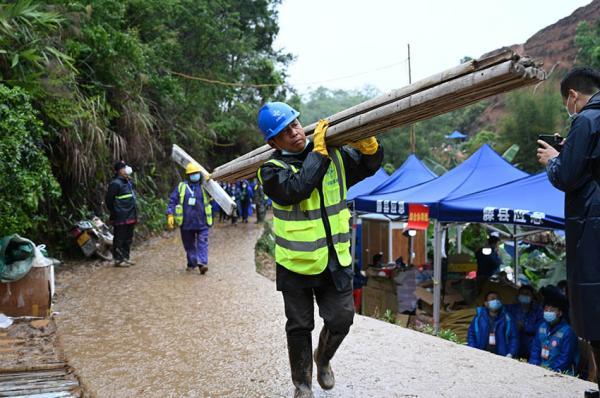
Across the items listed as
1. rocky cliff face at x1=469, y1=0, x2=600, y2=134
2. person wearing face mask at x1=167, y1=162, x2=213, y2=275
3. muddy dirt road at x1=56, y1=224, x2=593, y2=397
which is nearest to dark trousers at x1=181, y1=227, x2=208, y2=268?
person wearing face mask at x1=167, y1=162, x2=213, y2=275

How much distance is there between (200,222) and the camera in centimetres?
937

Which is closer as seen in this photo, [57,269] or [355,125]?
[355,125]

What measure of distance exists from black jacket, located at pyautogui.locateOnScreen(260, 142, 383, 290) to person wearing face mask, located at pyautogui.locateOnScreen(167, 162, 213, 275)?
5.92m

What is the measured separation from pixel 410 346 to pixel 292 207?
7.28ft

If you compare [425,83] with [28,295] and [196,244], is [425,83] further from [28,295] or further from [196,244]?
[196,244]

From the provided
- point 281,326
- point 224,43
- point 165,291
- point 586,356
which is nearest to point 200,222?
point 165,291

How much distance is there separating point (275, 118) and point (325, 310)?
1203mm

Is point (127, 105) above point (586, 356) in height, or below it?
above

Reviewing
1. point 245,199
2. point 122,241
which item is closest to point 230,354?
point 122,241

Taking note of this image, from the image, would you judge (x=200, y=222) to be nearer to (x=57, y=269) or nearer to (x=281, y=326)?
(x=57, y=269)

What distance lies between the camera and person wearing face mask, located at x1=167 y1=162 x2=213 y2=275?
934 centimetres

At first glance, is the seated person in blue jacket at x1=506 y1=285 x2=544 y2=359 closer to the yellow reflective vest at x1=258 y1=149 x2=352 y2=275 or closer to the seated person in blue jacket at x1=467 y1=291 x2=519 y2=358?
the seated person in blue jacket at x1=467 y1=291 x2=519 y2=358

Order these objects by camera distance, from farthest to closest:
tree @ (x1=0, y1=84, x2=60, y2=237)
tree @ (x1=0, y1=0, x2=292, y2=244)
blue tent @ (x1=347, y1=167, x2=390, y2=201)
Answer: blue tent @ (x1=347, y1=167, x2=390, y2=201), tree @ (x1=0, y1=0, x2=292, y2=244), tree @ (x1=0, y1=84, x2=60, y2=237)

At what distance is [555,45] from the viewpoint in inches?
2153
